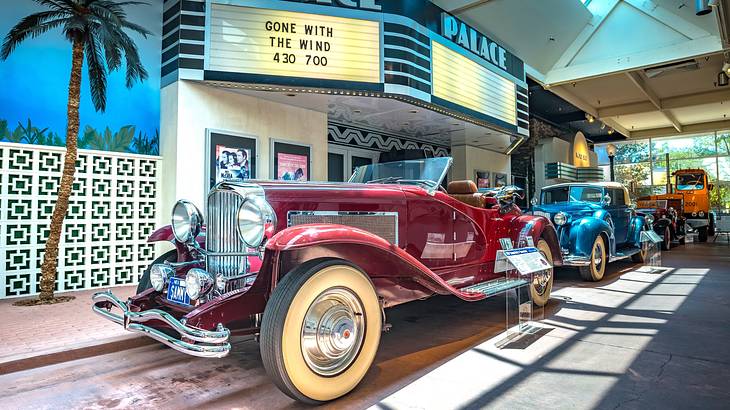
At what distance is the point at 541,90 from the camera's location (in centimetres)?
1274

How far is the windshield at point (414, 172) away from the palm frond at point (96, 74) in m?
3.96

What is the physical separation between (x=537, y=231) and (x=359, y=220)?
2.49 m

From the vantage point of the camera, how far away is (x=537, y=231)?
4.64 metres

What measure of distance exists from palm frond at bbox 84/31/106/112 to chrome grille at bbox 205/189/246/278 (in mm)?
3762

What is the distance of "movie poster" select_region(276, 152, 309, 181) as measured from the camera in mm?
7043

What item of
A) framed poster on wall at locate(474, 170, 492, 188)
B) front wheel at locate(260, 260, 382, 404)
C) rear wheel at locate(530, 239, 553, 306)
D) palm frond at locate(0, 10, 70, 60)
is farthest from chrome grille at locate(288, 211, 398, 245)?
framed poster on wall at locate(474, 170, 492, 188)

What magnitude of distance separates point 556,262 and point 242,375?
3944 mm

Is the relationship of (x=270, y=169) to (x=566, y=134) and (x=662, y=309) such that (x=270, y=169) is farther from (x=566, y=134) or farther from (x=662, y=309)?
(x=566, y=134)

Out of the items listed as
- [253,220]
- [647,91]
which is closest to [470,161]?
[647,91]

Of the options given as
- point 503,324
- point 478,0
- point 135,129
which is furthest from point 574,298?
point 135,129

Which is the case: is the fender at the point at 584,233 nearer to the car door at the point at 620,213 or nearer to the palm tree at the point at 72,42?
the car door at the point at 620,213

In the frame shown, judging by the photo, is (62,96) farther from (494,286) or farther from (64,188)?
(494,286)

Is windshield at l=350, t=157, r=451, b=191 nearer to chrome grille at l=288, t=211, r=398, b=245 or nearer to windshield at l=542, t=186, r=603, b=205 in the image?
chrome grille at l=288, t=211, r=398, b=245

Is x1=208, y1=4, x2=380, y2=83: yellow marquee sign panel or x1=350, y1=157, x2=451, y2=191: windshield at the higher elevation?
x1=208, y1=4, x2=380, y2=83: yellow marquee sign panel
